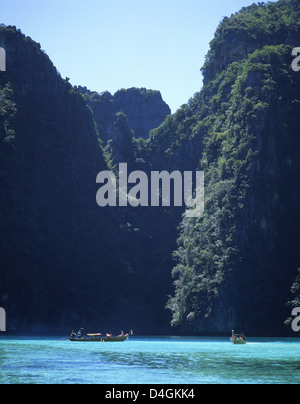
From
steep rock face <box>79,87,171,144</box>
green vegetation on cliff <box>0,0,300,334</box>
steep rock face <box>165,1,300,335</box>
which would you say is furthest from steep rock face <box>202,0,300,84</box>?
steep rock face <box>79,87,171,144</box>

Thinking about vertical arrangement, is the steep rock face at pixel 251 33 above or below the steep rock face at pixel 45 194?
above

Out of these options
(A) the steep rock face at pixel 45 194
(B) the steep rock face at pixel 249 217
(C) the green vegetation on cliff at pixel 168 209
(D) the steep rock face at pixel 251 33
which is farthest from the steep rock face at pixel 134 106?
(B) the steep rock face at pixel 249 217

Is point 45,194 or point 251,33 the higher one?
point 251,33

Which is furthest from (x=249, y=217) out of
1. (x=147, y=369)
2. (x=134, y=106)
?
(x=134, y=106)

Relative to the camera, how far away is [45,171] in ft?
423

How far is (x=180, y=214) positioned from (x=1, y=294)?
48998 mm

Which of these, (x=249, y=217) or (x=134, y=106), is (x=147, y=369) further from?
(x=134, y=106)

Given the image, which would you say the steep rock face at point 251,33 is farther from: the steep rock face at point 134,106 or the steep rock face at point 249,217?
the steep rock face at point 134,106

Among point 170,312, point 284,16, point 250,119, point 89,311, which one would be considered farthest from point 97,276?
point 284,16

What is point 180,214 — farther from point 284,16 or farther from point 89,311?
point 284,16

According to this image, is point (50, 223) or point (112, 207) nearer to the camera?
point (50, 223)

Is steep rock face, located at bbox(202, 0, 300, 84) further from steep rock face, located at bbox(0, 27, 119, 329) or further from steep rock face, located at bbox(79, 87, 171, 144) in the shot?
steep rock face, located at bbox(79, 87, 171, 144)

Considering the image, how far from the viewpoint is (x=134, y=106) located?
19800cm

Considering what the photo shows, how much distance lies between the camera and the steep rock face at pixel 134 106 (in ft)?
638
